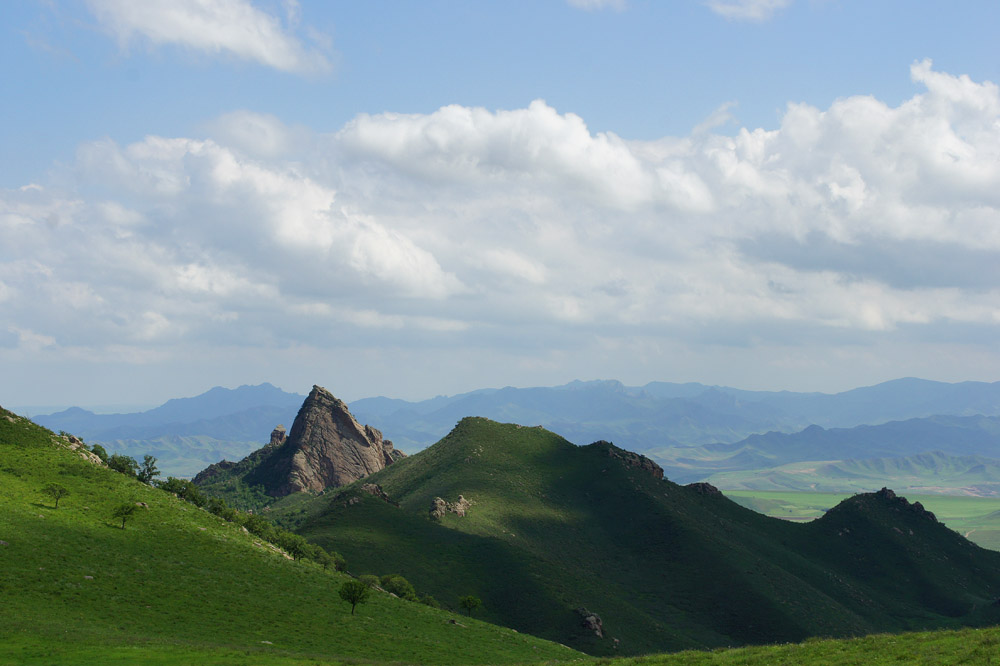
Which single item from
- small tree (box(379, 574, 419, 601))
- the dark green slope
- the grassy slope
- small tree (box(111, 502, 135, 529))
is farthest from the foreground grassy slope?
small tree (box(111, 502, 135, 529))

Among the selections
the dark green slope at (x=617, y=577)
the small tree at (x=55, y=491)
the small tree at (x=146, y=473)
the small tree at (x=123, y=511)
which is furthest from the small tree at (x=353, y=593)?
the small tree at (x=146, y=473)

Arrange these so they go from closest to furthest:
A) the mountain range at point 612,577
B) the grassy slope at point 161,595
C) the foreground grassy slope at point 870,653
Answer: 1. the foreground grassy slope at point 870,653
2. the grassy slope at point 161,595
3. the mountain range at point 612,577

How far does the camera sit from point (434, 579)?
14038 cm

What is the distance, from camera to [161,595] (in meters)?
80.9

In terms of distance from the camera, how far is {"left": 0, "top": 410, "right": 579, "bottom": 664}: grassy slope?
64000 mm

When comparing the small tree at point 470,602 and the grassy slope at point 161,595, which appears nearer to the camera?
the grassy slope at point 161,595

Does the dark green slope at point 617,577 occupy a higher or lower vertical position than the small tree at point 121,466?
lower

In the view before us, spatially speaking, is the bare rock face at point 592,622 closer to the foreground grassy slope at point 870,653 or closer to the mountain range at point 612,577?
the mountain range at point 612,577

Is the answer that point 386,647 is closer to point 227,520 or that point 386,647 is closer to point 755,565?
point 227,520

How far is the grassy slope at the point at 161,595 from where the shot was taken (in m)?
64.0

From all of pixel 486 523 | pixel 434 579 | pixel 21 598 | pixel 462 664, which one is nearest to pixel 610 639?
pixel 434 579

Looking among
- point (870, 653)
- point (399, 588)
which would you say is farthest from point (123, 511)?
point (870, 653)

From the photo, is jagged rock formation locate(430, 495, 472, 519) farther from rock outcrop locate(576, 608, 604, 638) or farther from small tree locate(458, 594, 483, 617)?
rock outcrop locate(576, 608, 604, 638)

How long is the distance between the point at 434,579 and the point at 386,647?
194ft
